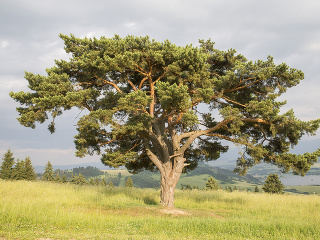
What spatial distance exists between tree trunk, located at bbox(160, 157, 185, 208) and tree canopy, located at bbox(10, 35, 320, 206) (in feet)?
0.21

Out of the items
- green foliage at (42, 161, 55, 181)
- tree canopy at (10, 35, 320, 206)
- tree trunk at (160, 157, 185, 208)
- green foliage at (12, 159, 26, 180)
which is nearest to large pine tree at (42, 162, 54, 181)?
green foliage at (42, 161, 55, 181)

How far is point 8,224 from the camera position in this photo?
818cm

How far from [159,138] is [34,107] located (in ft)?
26.7

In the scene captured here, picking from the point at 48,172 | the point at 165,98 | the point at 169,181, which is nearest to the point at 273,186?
the point at 169,181

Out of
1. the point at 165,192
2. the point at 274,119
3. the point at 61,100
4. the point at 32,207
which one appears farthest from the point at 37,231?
the point at 274,119

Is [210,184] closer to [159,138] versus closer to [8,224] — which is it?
[159,138]

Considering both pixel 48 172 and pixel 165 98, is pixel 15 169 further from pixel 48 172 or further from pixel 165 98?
pixel 165 98

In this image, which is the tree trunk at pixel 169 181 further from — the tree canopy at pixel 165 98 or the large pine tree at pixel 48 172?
the large pine tree at pixel 48 172

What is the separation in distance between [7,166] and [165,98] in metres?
55.1

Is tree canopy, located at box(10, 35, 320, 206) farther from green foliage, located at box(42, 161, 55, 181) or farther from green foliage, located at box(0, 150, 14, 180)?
green foliage, located at box(42, 161, 55, 181)

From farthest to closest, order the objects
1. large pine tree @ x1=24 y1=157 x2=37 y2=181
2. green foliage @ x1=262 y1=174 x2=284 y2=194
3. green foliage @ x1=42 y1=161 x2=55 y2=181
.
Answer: green foliage @ x1=42 y1=161 x2=55 y2=181, large pine tree @ x1=24 y1=157 x2=37 y2=181, green foliage @ x1=262 y1=174 x2=284 y2=194

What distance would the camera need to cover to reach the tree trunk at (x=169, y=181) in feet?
48.0

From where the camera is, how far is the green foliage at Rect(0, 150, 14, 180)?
5147 cm

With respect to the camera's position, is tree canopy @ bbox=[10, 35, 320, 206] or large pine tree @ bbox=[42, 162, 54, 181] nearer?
tree canopy @ bbox=[10, 35, 320, 206]
